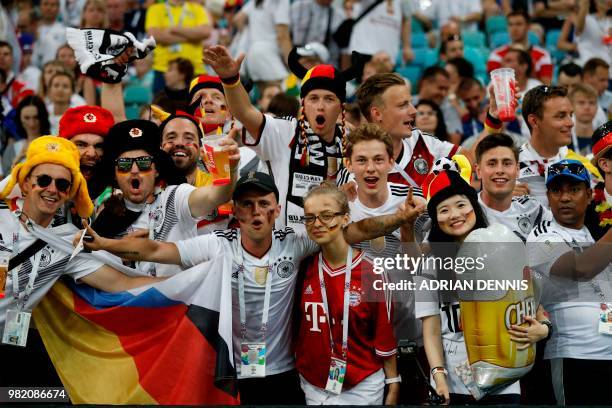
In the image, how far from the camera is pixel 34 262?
5734 millimetres

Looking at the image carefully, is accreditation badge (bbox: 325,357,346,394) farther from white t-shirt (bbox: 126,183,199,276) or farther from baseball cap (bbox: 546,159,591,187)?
baseball cap (bbox: 546,159,591,187)

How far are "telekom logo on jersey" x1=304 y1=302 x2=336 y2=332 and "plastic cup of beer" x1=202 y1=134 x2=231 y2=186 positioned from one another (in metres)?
0.82

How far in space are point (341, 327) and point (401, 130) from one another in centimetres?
162

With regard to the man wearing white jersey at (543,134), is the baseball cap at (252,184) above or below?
below

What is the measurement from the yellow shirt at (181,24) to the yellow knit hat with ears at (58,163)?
5610mm

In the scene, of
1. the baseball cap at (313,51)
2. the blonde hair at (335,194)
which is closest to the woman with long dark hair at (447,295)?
the blonde hair at (335,194)

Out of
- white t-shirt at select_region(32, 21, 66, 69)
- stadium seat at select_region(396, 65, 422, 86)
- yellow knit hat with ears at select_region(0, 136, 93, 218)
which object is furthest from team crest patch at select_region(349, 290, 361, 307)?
Result: white t-shirt at select_region(32, 21, 66, 69)

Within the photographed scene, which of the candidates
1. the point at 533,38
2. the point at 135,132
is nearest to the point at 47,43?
the point at 533,38

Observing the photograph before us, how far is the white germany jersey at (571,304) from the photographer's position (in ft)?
18.7

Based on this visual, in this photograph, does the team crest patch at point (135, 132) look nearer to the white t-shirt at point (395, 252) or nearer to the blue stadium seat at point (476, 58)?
the white t-shirt at point (395, 252)

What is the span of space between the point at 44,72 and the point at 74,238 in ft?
16.5

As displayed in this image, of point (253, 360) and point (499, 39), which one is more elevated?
point (499, 39)

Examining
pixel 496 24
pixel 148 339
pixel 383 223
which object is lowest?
pixel 148 339

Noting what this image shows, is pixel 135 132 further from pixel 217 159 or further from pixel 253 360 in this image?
pixel 253 360
